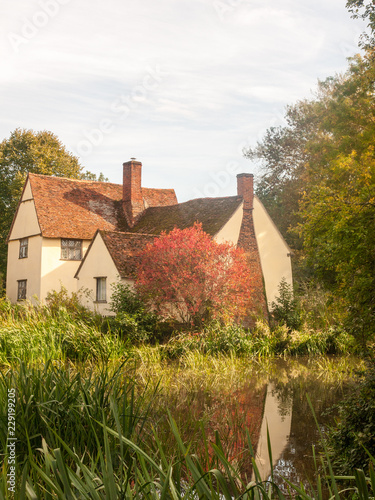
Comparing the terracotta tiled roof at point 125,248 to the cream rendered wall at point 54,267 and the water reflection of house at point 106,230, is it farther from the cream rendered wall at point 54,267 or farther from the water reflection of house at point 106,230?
the cream rendered wall at point 54,267

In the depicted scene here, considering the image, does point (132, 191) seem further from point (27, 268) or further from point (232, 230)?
point (232, 230)

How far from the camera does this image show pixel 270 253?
2697 centimetres

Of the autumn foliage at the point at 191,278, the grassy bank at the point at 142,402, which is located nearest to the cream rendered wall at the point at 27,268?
the autumn foliage at the point at 191,278

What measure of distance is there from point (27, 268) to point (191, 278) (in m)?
14.5

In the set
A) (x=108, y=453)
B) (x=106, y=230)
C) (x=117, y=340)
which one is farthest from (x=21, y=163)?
(x=108, y=453)

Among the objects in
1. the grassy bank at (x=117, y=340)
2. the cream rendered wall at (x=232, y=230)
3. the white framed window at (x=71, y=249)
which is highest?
the cream rendered wall at (x=232, y=230)

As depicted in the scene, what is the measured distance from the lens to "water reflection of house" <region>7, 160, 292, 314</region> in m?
24.6

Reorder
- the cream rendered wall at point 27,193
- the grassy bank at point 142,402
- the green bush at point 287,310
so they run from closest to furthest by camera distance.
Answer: the grassy bank at point 142,402, the green bush at point 287,310, the cream rendered wall at point 27,193

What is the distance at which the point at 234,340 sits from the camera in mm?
17969

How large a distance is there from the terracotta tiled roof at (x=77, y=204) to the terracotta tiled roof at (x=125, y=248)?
6236 millimetres

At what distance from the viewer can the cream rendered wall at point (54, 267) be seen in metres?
29.2

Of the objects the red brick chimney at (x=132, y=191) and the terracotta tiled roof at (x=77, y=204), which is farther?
the red brick chimney at (x=132, y=191)

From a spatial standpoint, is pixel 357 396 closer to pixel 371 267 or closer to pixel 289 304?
pixel 371 267

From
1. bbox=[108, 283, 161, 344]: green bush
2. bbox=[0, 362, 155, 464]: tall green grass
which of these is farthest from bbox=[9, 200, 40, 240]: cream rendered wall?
bbox=[0, 362, 155, 464]: tall green grass
